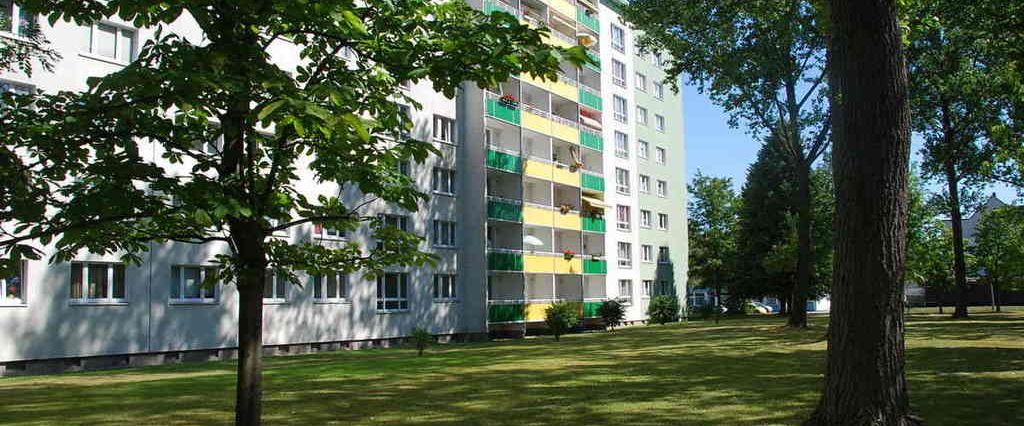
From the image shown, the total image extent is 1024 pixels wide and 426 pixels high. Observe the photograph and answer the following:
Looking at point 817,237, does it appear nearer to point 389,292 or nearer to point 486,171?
point 486,171

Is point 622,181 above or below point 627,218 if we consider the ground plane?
above

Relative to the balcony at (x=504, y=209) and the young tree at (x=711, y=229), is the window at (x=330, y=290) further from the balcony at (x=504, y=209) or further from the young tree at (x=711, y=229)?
the young tree at (x=711, y=229)

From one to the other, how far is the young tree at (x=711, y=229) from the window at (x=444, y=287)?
38.6m

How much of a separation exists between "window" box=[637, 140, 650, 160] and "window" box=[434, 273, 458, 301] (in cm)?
2413

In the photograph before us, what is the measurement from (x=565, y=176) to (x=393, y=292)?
1472cm

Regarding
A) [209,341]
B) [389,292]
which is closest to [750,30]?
[389,292]

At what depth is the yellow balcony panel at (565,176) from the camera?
152 ft

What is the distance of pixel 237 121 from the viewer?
5980mm

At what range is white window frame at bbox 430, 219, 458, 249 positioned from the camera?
3859 centimetres

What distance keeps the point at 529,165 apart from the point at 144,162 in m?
38.2

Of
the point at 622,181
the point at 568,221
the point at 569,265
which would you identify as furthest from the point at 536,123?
the point at 622,181

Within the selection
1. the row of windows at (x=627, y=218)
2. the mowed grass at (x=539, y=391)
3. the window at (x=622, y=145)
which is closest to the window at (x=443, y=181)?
the mowed grass at (x=539, y=391)

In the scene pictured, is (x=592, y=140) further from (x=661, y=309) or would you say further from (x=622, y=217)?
(x=661, y=309)

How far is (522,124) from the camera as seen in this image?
141 feet
